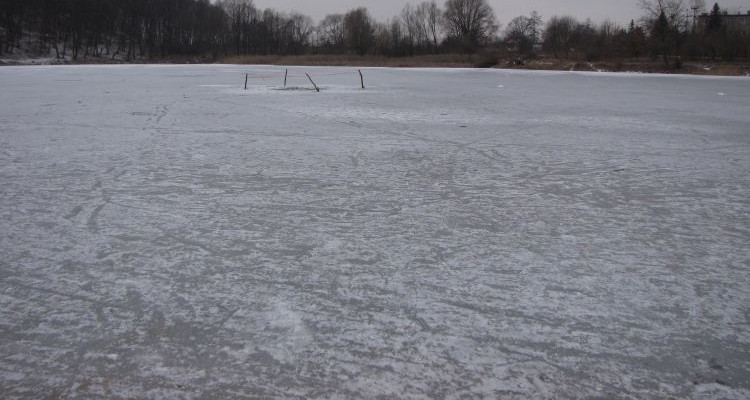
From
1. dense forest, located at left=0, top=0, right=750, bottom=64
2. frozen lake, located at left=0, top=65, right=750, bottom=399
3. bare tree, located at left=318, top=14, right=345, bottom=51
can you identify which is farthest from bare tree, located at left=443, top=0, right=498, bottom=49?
frozen lake, located at left=0, top=65, right=750, bottom=399

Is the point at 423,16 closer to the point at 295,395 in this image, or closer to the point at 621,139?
the point at 621,139

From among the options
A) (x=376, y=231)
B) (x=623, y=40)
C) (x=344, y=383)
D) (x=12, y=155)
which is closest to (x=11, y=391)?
(x=344, y=383)

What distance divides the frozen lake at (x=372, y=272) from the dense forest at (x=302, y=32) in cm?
4370

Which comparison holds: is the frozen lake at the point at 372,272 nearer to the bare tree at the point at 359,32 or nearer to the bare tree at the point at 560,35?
the bare tree at the point at 560,35

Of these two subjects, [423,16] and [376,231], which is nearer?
[376,231]

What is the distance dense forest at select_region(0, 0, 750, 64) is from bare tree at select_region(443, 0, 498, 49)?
6.5 inches

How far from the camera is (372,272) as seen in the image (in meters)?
2.57

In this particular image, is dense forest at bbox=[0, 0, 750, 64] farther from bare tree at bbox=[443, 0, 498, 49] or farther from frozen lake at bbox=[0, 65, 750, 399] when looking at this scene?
frozen lake at bbox=[0, 65, 750, 399]

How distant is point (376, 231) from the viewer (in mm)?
3170

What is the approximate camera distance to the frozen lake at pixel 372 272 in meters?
1.76

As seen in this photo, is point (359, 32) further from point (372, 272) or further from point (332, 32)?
point (372, 272)

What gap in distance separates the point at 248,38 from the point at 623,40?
72.0m

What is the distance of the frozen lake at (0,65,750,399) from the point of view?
1.76 metres

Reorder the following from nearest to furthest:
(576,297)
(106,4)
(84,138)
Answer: (576,297), (84,138), (106,4)
